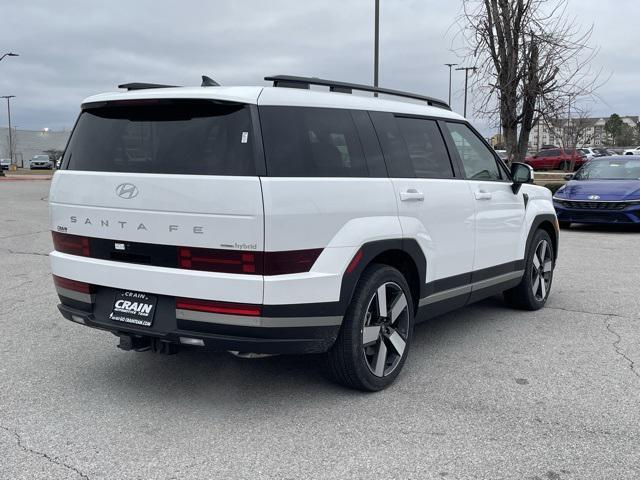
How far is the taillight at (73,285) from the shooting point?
407 cm

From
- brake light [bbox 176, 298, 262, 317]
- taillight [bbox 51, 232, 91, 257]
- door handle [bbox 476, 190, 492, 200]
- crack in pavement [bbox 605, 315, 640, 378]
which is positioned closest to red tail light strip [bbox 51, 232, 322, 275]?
brake light [bbox 176, 298, 262, 317]

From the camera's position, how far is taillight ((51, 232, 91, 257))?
4.07m

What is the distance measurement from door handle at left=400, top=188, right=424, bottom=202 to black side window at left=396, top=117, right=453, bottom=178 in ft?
0.59

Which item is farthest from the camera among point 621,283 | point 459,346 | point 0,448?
point 621,283

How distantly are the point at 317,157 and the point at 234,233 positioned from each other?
0.72 meters

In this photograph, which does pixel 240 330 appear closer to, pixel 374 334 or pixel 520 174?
pixel 374 334

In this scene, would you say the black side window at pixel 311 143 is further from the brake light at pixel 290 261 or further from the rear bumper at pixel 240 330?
the rear bumper at pixel 240 330

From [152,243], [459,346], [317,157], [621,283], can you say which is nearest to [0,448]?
[152,243]

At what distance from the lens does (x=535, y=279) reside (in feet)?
21.2

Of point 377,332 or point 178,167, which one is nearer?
point 178,167

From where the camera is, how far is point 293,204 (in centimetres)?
356

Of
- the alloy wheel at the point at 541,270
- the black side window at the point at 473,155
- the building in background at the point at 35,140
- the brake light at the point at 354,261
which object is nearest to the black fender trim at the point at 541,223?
the alloy wheel at the point at 541,270

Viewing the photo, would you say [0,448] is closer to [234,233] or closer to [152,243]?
[152,243]

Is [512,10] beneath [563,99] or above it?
above
